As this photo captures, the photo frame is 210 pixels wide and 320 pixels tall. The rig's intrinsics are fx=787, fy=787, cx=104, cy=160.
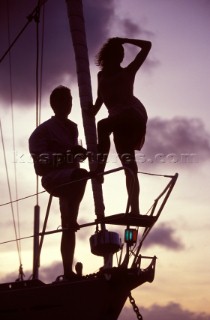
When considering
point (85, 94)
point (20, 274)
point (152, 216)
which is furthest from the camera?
point (20, 274)

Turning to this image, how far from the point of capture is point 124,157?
13.0m

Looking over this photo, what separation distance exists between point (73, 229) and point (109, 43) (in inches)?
123

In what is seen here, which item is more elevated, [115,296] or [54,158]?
[54,158]

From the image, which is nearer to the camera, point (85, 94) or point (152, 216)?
point (152, 216)

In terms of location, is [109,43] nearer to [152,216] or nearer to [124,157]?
[124,157]

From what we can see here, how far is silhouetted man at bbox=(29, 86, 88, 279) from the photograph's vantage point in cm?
1329

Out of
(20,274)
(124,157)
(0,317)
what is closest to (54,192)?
(124,157)

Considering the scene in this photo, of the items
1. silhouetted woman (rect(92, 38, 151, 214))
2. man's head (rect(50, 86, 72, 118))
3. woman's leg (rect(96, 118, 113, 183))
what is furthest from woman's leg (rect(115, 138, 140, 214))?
man's head (rect(50, 86, 72, 118))

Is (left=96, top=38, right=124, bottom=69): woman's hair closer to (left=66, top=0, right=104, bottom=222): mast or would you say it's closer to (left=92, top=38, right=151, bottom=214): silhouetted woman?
(left=92, top=38, right=151, bottom=214): silhouetted woman

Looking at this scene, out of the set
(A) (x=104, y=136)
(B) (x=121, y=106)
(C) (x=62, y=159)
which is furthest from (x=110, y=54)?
(C) (x=62, y=159)

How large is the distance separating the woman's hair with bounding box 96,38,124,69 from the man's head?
2.64 ft

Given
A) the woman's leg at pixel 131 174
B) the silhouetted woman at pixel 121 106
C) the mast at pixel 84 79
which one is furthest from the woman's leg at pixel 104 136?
the mast at pixel 84 79

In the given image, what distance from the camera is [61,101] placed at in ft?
44.7

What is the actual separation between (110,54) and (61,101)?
4.13 feet
